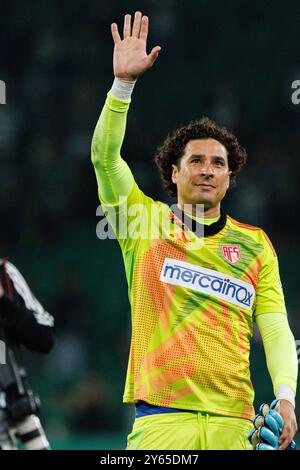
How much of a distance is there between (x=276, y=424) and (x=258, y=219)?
652 cm

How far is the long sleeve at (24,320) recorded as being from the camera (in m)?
4.31

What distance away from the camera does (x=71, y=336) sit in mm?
9289

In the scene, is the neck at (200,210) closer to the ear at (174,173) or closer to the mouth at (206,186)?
the mouth at (206,186)

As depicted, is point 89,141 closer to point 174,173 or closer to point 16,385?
point 16,385

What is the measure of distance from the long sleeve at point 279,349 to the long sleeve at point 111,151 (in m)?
0.79

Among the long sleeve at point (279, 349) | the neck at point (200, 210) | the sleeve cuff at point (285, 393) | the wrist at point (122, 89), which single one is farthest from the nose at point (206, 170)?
the sleeve cuff at point (285, 393)

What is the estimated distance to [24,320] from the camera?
4.40 meters

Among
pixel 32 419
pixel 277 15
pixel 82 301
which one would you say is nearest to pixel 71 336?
pixel 82 301

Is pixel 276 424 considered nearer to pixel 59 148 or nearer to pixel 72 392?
pixel 72 392

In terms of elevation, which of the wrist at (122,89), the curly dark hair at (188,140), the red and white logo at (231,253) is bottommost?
the red and white logo at (231,253)

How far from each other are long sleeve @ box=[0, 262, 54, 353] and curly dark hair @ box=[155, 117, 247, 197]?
0.91m

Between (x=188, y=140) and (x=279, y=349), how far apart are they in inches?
41.1

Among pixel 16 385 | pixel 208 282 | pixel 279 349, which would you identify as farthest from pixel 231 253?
pixel 16 385

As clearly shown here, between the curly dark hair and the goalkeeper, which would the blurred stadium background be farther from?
the goalkeeper
